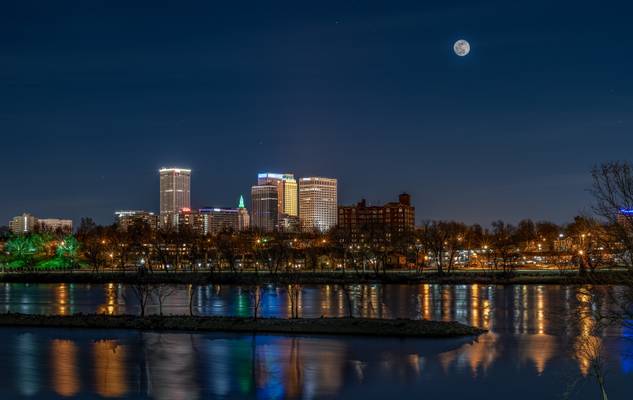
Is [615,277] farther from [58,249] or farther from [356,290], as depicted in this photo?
[58,249]

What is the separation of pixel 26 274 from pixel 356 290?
4828 cm

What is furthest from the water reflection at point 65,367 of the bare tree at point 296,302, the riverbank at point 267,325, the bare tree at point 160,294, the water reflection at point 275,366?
the bare tree at point 296,302

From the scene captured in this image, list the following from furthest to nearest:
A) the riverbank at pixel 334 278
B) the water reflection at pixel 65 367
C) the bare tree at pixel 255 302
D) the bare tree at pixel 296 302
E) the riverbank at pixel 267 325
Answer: the riverbank at pixel 334 278 → the bare tree at pixel 296 302 → the bare tree at pixel 255 302 → the riverbank at pixel 267 325 → the water reflection at pixel 65 367

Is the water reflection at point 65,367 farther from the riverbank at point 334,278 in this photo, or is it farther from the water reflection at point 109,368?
the riverbank at point 334,278

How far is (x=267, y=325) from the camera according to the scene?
106 ft

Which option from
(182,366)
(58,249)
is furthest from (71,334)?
(58,249)

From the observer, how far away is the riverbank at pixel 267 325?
30.4 m

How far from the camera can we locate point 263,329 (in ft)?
105

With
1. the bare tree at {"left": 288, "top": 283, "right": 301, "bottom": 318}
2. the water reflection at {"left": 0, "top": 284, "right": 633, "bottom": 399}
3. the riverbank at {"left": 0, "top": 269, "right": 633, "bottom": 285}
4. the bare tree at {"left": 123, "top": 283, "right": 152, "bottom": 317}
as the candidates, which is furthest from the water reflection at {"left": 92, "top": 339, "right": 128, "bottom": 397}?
the riverbank at {"left": 0, "top": 269, "right": 633, "bottom": 285}

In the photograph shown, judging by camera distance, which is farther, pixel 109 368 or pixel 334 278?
pixel 334 278

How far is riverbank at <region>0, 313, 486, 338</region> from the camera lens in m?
30.4

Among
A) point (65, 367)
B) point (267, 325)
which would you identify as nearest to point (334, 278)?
point (267, 325)

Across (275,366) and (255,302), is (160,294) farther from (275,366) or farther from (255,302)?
(275,366)

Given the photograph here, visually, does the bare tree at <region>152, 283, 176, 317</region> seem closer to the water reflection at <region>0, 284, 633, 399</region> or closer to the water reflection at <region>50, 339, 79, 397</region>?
the water reflection at <region>0, 284, 633, 399</region>
